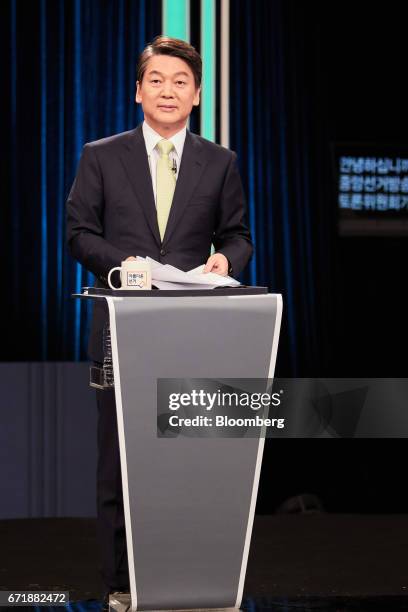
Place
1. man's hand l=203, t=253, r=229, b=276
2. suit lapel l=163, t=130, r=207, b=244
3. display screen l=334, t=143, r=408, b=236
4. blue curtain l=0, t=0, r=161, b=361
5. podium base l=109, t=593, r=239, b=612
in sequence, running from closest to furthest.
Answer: podium base l=109, t=593, r=239, b=612 < man's hand l=203, t=253, r=229, b=276 < suit lapel l=163, t=130, r=207, b=244 < blue curtain l=0, t=0, r=161, b=361 < display screen l=334, t=143, r=408, b=236

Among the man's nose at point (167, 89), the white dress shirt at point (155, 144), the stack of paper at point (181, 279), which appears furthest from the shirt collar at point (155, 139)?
the stack of paper at point (181, 279)

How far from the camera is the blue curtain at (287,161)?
5434 millimetres

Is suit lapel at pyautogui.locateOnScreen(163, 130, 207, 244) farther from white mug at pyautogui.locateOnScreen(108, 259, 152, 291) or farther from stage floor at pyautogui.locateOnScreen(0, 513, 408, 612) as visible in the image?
stage floor at pyautogui.locateOnScreen(0, 513, 408, 612)

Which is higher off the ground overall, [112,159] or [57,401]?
[112,159]

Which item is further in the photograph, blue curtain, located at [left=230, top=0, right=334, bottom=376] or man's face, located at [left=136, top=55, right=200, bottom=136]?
blue curtain, located at [left=230, top=0, right=334, bottom=376]

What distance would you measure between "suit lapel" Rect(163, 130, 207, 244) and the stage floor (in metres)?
1.10

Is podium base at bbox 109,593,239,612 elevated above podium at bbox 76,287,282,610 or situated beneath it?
situated beneath

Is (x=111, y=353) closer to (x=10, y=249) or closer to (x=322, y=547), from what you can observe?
(x=322, y=547)

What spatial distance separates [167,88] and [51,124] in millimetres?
2354

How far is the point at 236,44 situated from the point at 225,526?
3.24 metres

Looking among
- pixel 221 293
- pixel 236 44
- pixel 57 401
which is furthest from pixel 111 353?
pixel 236 44

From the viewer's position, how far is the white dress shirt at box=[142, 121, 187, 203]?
303 cm

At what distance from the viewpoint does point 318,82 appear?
5547 mm

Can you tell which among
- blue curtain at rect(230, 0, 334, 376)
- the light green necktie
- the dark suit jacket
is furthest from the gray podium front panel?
blue curtain at rect(230, 0, 334, 376)
